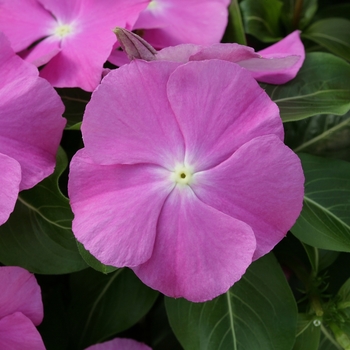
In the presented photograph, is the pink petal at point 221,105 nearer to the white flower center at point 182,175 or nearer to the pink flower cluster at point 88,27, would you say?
the white flower center at point 182,175

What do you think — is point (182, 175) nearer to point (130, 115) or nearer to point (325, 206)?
point (130, 115)

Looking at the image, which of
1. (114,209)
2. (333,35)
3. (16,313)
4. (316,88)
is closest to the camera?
(114,209)

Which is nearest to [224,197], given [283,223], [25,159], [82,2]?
[283,223]

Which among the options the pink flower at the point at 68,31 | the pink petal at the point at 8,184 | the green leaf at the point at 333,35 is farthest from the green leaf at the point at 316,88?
the pink petal at the point at 8,184

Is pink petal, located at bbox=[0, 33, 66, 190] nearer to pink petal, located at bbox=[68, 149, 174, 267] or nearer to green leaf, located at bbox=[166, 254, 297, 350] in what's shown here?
pink petal, located at bbox=[68, 149, 174, 267]

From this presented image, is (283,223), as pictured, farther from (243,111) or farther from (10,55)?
(10,55)

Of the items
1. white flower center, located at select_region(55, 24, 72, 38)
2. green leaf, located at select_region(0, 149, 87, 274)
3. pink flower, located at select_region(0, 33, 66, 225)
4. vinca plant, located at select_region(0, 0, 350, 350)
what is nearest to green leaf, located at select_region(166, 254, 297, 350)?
vinca plant, located at select_region(0, 0, 350, 350)

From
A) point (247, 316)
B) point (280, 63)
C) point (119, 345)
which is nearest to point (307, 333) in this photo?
point (247, 316)
